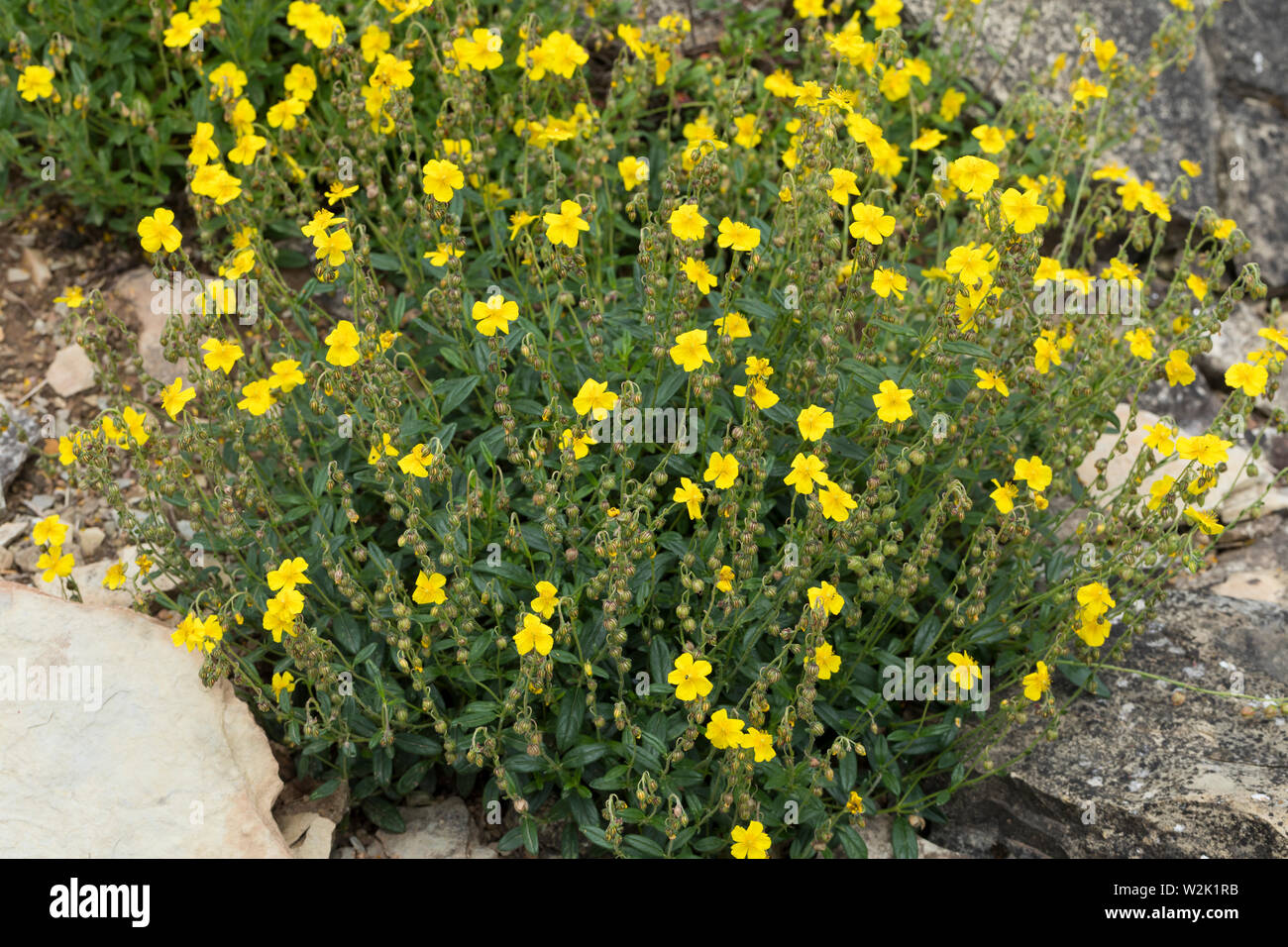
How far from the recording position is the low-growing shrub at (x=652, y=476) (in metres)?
3.78

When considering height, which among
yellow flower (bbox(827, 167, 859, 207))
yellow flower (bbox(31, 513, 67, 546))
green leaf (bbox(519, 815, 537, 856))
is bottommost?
green leaf (bbox(519, 815, 537, 856))

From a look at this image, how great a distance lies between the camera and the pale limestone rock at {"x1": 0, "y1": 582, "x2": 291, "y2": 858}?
3.65 meters

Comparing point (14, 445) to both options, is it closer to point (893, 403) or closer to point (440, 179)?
point (440, 179)

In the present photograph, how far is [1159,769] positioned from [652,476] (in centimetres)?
218

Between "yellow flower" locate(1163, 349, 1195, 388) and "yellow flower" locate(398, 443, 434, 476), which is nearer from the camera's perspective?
"yellow flower" locate(398, 443, 434, 476)

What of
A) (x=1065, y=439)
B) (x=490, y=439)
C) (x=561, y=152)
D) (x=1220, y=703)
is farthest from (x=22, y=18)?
(x=1220, y=703)

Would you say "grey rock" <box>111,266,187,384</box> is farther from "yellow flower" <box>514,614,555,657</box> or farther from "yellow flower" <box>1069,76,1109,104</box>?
"yellow flower" <box>1069,76,1109,104</box>

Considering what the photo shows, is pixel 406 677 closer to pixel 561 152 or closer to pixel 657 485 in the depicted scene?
pixel 657 485

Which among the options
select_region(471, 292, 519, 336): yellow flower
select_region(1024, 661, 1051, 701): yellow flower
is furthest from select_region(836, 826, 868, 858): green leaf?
select_region(471, 292, 519, 336): yellow flower

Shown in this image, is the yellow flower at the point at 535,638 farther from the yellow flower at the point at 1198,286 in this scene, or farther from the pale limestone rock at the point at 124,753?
the yellow flower at the point at 1198,286

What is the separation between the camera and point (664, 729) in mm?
3928

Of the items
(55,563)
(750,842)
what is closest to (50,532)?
(55,563)

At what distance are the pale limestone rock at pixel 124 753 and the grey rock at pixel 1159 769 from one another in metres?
2.49

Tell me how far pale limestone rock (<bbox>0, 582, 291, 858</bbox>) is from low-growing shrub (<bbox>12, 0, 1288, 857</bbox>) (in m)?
0.19
